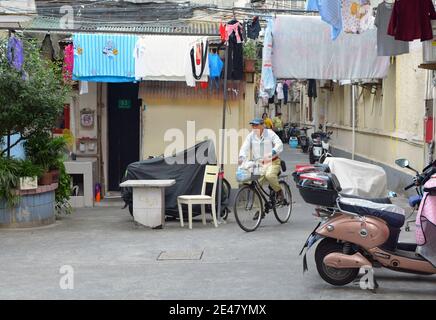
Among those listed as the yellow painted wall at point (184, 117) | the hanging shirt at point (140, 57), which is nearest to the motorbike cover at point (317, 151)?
the yellow painted wall at point (184, 117)

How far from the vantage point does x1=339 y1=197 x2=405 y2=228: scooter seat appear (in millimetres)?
6559

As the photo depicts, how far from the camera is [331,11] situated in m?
9.52

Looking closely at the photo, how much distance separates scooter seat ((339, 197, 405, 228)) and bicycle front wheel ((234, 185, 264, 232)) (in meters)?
3.74

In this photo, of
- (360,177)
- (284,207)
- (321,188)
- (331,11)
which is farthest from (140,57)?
(321,188)

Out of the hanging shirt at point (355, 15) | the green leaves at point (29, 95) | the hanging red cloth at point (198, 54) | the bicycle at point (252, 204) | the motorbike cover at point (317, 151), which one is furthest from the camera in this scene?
the motorbike cover at point (317, 151)

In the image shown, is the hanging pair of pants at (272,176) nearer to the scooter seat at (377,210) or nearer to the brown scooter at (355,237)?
the brown scooter at (355,237)

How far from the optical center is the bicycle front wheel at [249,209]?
10281 millimetres

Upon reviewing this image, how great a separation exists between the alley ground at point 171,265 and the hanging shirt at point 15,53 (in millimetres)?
2760

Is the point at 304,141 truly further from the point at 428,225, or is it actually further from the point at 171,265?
the point at 428,225

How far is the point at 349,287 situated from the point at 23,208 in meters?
6.17

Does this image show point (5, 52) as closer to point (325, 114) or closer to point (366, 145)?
point (366, 145)

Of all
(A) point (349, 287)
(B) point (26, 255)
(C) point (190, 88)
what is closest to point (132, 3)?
(C) point (190, 88)

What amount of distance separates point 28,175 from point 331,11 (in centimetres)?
554
